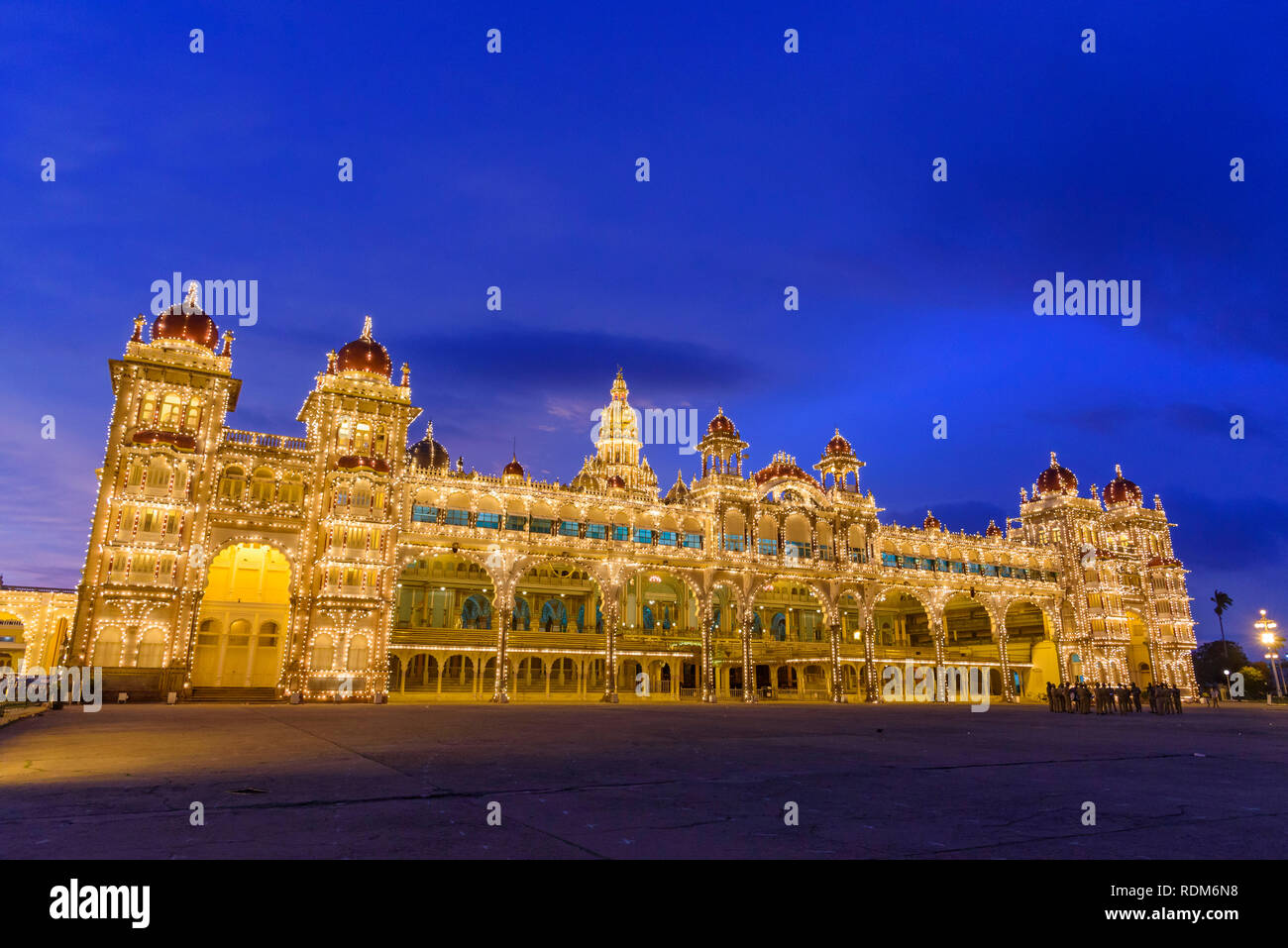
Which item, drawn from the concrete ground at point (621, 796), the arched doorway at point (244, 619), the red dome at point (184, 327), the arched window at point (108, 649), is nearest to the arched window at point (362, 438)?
the arched doorway at point (244, 619)

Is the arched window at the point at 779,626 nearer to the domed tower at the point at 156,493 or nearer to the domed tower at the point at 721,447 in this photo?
the domed tower at the point at 721,447

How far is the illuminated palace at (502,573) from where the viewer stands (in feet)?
126

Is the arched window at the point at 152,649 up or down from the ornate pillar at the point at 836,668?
up

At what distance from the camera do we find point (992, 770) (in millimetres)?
11172

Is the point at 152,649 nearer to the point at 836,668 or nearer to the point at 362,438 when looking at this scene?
the point at 362,438

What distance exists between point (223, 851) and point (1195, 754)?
16866 mm

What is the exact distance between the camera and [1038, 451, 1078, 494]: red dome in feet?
222

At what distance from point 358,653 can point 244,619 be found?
382 inches

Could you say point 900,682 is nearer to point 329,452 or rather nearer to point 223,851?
point 329,452

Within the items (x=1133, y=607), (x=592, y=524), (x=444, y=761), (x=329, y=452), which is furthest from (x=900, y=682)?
(x=444, y=761)

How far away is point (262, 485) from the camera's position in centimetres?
4141

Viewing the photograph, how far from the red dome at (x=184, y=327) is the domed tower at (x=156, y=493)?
0.05 meters
